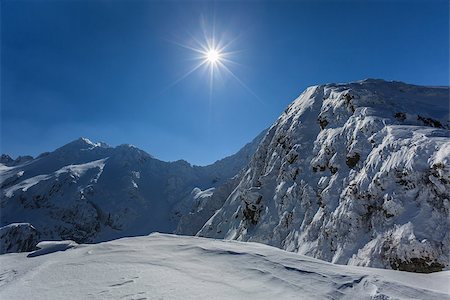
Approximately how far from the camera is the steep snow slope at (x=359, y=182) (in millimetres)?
13367

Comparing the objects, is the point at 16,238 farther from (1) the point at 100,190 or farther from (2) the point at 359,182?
(1) the point at 100,190

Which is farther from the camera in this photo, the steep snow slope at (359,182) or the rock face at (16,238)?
the rock face at (16,238)

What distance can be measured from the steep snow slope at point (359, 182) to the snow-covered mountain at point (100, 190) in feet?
242

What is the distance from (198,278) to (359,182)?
45.7ft

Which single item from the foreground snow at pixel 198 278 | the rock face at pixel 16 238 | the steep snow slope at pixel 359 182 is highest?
the steep snow slope at pixel 359 182

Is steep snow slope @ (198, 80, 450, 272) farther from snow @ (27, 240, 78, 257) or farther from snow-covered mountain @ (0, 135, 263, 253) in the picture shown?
snow-covered mountain @ (0, 135, 263, 253)

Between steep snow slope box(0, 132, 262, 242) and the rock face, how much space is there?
48068 millimetres

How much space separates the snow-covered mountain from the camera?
98562mm

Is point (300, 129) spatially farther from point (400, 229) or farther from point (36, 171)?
point (36, 171)

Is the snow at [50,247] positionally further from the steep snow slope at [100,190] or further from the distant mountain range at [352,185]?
the steep snow slope at [100,190]

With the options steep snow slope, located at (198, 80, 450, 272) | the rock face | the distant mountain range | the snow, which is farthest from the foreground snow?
the rock face

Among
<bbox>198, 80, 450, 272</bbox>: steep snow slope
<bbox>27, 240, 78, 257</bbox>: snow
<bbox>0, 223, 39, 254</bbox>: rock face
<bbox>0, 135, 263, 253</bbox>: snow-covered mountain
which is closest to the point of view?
<bbox>27, 240, 78, 257</bbox>: snow

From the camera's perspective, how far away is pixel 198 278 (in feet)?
22.6

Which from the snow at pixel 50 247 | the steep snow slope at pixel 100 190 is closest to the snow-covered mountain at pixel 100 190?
the steep snow slope at pixel 100 190
